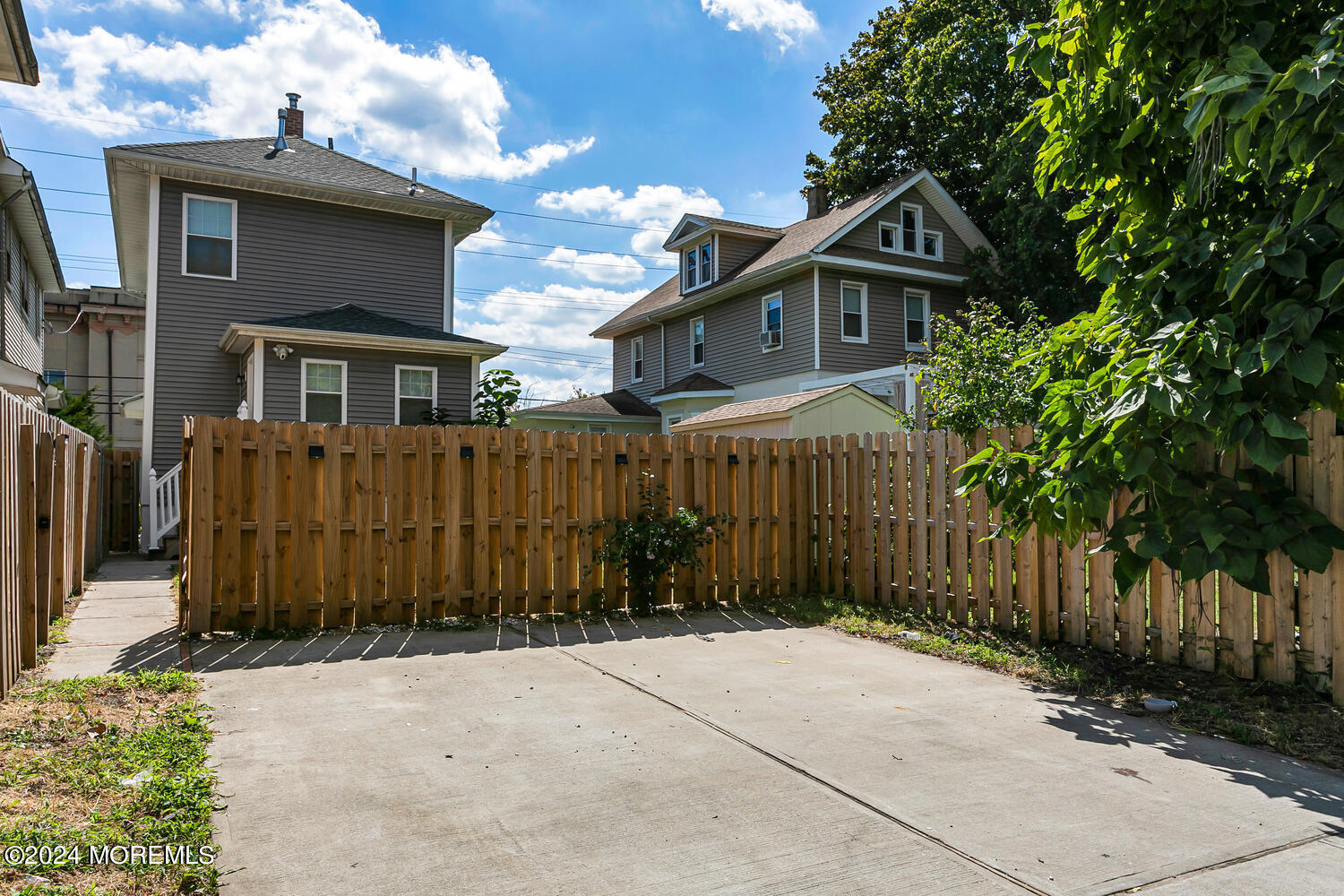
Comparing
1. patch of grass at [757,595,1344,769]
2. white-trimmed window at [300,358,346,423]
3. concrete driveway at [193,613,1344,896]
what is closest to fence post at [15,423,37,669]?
concrete driveway at [193,613,1344,896]

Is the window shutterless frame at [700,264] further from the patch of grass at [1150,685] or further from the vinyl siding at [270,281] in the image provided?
the patch of grass at [1150,685]

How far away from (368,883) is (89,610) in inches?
271

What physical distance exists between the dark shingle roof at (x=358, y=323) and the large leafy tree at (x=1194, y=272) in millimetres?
12347

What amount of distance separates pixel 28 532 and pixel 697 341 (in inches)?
778

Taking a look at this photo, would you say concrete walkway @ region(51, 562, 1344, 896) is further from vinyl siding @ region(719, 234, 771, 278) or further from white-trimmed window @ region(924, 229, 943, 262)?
vinyl siding @ region(719, 234, 771, 278)

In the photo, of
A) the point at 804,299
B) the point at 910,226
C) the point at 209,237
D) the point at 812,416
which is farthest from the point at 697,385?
the point at 209,237

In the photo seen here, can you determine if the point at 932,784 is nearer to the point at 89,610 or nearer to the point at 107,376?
the point at 89,610

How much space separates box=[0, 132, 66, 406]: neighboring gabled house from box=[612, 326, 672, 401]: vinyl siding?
49.0 feet

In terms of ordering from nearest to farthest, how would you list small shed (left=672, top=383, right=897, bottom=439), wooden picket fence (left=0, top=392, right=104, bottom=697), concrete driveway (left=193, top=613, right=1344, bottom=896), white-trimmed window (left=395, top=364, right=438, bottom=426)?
1. concrete driveway (left=193, top=613, right=1344, bottom=896)
2. wooden picket fence (left=0, top=392, right=104, bottom=697)
3. small shed (left=672, top=383, right=897, bottom=439)
4. white-trimmed window (left=395, top=364, right=438, bottom=426)

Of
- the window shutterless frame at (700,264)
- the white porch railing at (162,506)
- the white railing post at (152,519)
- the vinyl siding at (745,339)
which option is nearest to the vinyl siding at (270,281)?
the white porch railing at (162,506)

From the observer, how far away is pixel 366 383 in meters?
15.2

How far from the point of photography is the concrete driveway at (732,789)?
9.20 feet

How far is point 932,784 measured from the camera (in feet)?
11.8

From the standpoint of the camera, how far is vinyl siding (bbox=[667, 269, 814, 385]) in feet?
65.8
